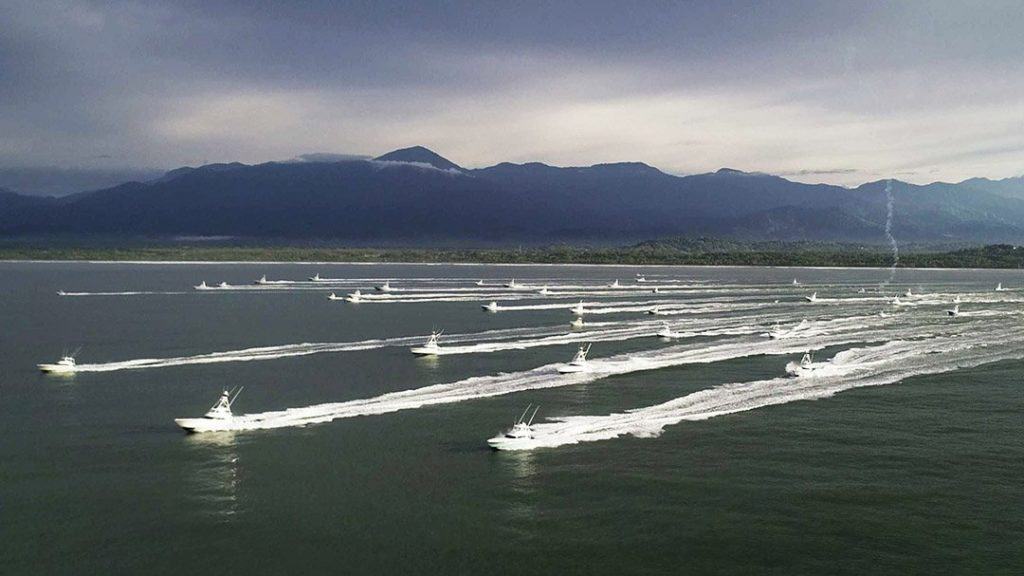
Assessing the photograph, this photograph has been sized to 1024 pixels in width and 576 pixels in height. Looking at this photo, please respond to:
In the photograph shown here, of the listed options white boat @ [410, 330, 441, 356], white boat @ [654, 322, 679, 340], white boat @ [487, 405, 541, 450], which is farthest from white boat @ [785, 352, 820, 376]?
white boat @ [410, 330, 441, 356]

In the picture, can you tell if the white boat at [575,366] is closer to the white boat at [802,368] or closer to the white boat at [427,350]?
the white boat at [427,350]

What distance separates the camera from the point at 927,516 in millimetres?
22828

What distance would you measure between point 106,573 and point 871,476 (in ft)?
74.1

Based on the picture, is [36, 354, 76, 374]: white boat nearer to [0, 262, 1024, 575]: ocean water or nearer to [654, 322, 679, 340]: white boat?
[0, 262, 1024, 575]: ocean water

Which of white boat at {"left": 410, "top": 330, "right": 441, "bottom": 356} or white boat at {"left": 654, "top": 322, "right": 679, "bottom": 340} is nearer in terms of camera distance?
white boat at {"left": 410, "top": 330, "right": 441, "bottom": 356}

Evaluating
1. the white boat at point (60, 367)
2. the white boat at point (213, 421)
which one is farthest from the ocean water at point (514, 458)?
the white boat at point (60, 367)

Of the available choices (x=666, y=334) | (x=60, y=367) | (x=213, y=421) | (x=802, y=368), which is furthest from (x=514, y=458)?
(x=666, y=334)

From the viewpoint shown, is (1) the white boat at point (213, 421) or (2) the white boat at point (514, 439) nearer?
(2) the white boat at point (514, 439)

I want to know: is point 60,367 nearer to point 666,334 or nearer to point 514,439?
point 514,439

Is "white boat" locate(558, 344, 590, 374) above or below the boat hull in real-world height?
above

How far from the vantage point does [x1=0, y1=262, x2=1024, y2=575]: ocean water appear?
20328 mm

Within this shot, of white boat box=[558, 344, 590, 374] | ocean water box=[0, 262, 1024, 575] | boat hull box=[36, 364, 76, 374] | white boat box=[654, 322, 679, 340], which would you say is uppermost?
white boat box=[654, 322, 679, 340]

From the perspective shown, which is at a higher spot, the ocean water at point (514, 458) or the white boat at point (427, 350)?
the white boat at point (427, 350)

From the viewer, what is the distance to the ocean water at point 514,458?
2033 centimetres
